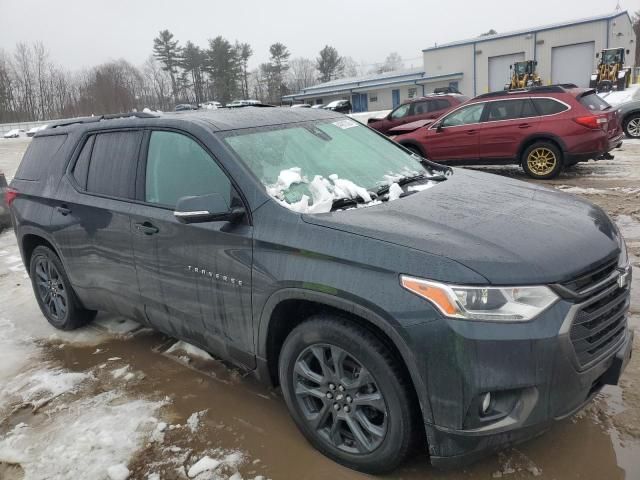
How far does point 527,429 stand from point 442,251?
833 mm

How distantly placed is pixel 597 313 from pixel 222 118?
245cm

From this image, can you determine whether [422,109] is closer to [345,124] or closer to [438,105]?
[438,105]

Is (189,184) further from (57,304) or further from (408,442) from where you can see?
(57,304)

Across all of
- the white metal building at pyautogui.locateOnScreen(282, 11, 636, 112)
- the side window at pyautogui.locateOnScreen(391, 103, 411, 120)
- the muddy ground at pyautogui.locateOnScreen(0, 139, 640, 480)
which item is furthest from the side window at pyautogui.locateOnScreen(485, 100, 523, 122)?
the white metal building at pyautogui.locateOnScreen(282, 11, 636, 112)

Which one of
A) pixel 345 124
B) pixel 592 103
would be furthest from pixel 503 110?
pixel 345 124

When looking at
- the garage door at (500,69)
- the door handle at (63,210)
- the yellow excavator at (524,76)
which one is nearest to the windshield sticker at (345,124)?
the door handle at (63,210)

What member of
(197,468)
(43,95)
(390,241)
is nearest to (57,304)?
(197,468)

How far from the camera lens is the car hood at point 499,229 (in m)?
2.25

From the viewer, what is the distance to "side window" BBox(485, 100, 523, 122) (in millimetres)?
10312

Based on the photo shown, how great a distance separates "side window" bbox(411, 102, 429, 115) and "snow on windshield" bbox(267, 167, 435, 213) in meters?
13.6

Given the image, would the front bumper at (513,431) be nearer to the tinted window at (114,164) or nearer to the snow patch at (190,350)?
the snow patch at (190,350)

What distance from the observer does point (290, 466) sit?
2771 millimetres

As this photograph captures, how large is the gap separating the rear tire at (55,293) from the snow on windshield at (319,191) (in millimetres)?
2507

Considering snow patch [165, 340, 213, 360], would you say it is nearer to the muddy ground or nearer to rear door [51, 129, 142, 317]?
the muddy ground
